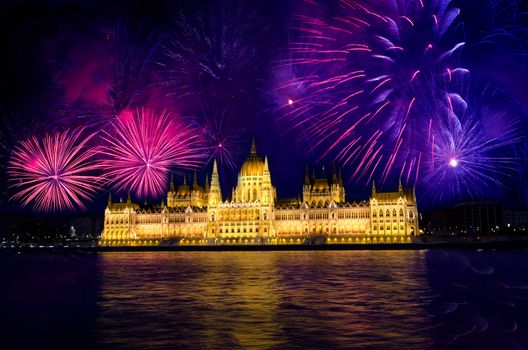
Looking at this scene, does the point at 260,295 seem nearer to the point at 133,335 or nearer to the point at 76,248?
the point at 133,335

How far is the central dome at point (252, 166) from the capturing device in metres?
153

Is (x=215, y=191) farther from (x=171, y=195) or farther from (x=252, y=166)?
(x=171, y=195)

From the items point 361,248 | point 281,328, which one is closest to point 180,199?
point 361,248

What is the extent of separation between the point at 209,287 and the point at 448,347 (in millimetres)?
22103

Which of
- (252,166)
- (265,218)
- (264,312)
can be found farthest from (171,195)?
(264,312)

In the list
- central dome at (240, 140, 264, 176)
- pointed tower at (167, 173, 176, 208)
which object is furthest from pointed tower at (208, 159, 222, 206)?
pointed tower at (167, 173, 176, 208)

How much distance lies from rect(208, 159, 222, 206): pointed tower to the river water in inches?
4169

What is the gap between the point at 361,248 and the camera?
11644 cm

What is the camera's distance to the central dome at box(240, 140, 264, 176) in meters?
153

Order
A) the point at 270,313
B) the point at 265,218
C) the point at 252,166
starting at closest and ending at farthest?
the point at 270,313, the point at 265,218, the point at 252,166

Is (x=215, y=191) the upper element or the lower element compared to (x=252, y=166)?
lower

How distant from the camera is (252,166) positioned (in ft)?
506

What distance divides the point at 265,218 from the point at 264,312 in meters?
114

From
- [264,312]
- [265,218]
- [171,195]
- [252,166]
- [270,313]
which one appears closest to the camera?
[270,313]
